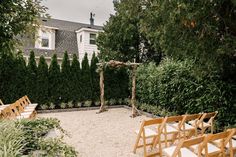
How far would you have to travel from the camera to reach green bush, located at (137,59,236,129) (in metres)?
7.54

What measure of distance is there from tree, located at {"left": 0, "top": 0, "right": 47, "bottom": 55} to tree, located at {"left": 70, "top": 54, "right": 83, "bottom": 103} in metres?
8.52

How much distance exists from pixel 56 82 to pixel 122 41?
5298mm

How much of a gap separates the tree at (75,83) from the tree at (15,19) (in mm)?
8519

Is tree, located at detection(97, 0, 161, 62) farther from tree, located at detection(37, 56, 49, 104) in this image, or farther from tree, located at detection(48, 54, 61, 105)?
tree, located at detection(37, 56, 49, 104)

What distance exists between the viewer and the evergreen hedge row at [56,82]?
38.8ft

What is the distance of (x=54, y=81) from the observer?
12820 mm

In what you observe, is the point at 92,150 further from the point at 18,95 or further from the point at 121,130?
the point at 18,95

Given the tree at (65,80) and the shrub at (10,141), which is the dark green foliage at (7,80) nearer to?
the tree at (65,80)

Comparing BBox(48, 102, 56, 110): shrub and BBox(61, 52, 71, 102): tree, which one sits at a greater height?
BBox(61, 52, 71, 102): tree

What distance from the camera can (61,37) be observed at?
2144cm

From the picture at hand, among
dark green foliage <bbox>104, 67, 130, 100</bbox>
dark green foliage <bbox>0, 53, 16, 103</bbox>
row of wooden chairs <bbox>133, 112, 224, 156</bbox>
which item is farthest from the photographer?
dark green foliage <bbox>104, 67, 130, 100</bbox>

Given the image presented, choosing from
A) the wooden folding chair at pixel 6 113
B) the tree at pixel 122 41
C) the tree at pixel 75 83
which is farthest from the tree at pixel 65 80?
the wooden folding chair at pixel 6 113

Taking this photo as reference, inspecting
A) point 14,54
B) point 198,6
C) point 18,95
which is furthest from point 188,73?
point 18,95

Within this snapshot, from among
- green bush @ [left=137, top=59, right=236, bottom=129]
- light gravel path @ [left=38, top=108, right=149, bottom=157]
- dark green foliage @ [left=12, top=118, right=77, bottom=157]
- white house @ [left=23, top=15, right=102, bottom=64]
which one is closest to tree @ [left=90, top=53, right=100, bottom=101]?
light gravel path @ [left=38, top=108, right=149, bottom=157]
